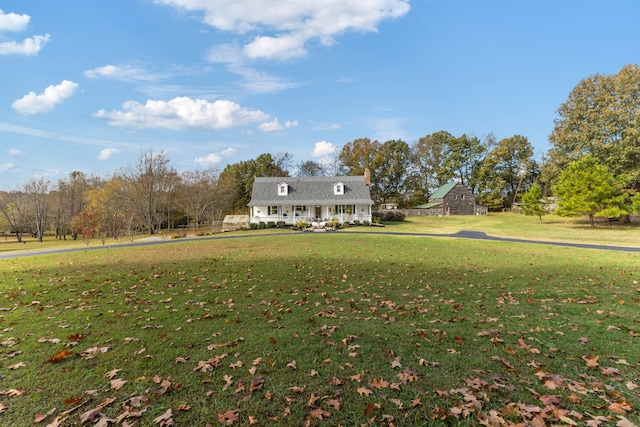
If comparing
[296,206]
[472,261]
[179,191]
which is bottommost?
[472,261]

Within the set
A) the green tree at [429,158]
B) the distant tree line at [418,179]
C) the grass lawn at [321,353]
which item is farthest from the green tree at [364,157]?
the grass lawn at [321,353]

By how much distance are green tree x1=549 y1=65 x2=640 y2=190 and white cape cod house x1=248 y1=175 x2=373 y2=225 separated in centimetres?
2562

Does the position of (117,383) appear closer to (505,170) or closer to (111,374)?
(111,374)

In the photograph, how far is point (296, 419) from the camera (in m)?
2.88

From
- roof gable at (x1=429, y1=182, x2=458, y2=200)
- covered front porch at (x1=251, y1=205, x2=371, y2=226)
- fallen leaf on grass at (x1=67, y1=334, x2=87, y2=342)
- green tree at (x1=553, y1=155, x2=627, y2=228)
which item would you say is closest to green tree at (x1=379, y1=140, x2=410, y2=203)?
roof gable at (x1=429, y1=182, x2=458, y2=200)

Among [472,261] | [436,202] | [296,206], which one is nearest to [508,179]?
[436,202]

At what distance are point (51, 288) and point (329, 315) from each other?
729cm

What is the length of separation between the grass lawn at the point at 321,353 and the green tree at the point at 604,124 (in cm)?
3654

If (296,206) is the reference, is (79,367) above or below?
below

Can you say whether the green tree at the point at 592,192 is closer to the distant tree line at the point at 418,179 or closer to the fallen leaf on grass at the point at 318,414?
the distant tree line at the point at 418,179

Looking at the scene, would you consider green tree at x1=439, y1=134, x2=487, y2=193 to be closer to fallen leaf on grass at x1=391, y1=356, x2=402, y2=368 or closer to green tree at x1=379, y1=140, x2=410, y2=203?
green tree at x1=379, y1=140, x2=410, y2=203

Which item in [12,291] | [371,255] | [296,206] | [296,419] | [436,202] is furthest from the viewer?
[436,202]

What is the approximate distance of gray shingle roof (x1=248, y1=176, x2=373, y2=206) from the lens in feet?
126

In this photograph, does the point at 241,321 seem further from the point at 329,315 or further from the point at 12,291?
the point at 12,291
